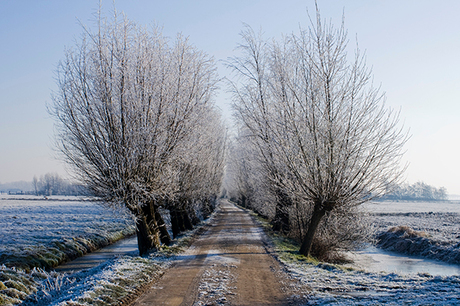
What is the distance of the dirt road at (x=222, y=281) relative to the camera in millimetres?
6633

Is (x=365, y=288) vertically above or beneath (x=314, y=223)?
beneath

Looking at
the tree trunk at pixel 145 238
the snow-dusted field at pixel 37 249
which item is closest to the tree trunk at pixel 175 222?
the snow-dusted field at pixel 37 249

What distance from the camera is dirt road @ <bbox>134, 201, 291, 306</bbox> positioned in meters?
6.63

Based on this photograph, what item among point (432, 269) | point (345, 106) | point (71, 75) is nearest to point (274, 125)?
point (345, 106)

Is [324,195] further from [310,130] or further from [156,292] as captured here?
[156,292]

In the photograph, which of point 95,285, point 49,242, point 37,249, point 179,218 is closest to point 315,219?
point 95,285

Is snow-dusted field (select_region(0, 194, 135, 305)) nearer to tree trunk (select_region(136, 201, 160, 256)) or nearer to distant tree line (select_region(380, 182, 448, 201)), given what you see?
tree trunk (select_region(136, 201, 160, 256))

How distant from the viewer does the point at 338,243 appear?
1483 cm

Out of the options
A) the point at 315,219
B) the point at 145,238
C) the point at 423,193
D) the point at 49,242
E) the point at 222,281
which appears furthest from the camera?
the point at 423,193

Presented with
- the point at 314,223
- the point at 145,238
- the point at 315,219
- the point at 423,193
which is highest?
the point at 315,219

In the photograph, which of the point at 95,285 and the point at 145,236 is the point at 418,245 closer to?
the point at 145,236

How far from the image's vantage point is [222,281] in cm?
815

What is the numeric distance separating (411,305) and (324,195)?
18.9 ft

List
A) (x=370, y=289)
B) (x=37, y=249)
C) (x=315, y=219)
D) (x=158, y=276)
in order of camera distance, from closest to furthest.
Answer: (x=370, y=289)
(x=158, y=276)
(x=315, y=219)
(x=37, y=249)
